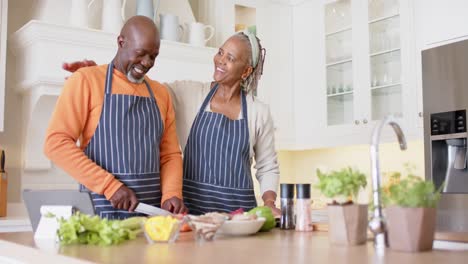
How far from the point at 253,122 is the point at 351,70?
1.82 metres

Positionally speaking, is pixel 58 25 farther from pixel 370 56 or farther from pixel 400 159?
pixel 400 159

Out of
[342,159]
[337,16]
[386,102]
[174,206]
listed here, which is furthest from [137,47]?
[342,159]

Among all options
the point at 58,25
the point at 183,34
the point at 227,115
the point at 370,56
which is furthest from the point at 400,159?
the point at 58,25

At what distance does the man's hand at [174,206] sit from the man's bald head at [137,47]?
418mm

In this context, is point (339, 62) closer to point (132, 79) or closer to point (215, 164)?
point (215, 164)

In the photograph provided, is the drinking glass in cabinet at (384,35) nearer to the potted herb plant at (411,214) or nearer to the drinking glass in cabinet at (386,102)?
the drinking glass in cabinet at (386,102)

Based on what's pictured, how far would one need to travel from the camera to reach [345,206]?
49.8 inches

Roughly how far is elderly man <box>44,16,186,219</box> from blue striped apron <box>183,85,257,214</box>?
139 mm

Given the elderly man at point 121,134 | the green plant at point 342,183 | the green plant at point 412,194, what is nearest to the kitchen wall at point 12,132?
the elderly man at point 121,134

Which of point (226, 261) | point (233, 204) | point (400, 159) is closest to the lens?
point (226, 261)

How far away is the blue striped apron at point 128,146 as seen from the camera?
1.92m

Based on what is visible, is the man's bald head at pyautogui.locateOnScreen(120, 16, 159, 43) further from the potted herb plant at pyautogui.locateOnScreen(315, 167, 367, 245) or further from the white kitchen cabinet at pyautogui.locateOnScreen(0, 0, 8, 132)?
the white kitchen cabinet at pyautogui.locateOnScreen(0, 0, 8, 132)

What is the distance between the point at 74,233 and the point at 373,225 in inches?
24.7

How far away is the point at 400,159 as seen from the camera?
12.8ft
